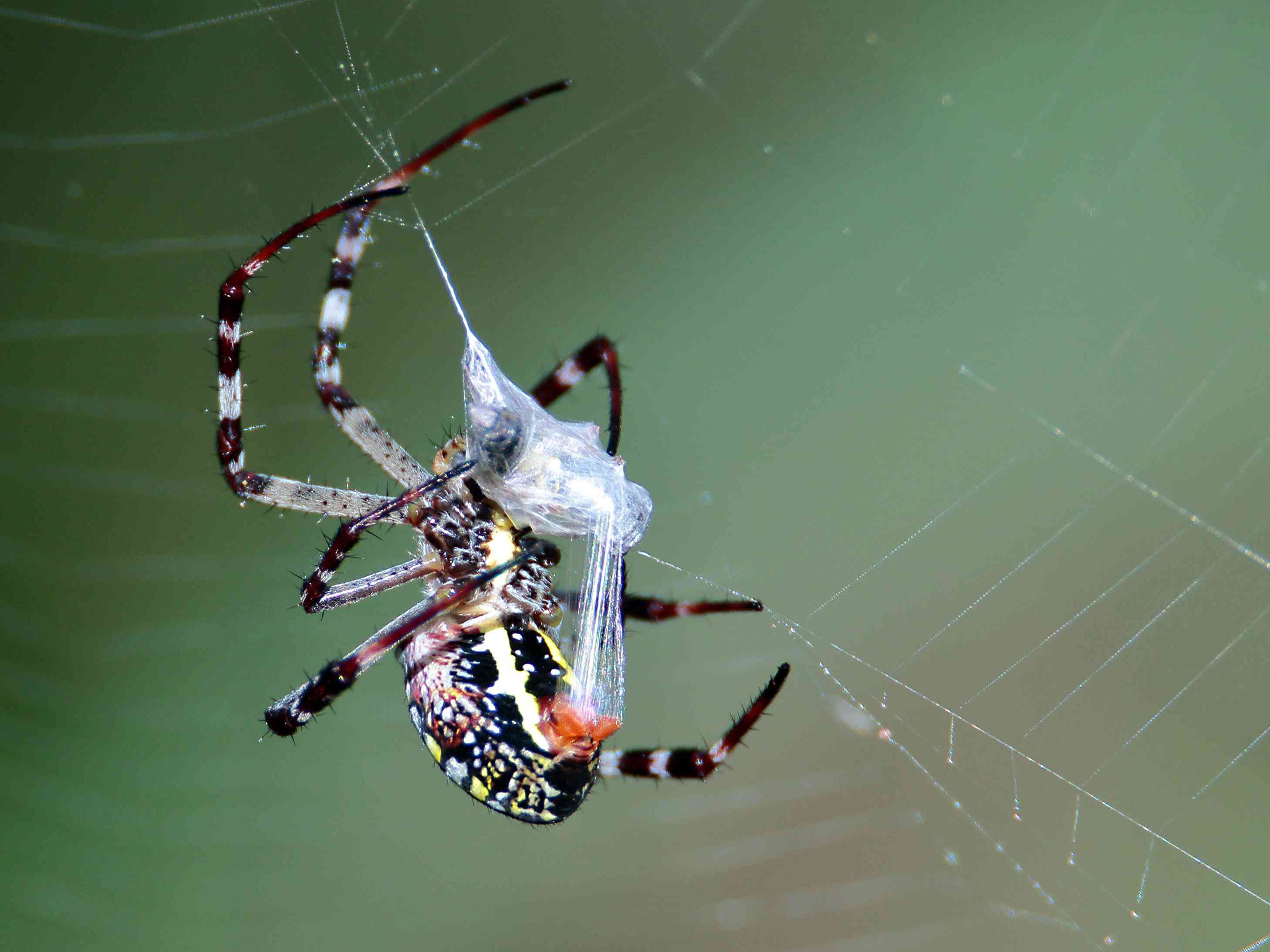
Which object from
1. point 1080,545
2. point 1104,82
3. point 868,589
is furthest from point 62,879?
point 1104,82

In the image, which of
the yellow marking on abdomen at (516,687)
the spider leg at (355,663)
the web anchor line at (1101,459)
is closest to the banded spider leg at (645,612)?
the yellow marking on abdomen at (516,687)

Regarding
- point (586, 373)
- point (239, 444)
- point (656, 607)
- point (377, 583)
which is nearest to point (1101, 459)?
point (656, 607)

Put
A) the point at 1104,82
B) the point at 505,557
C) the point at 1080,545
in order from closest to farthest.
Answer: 1. the point at 505,557
2. the point at 1104,82
3. the point at 1080,545

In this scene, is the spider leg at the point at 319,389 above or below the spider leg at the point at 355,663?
above

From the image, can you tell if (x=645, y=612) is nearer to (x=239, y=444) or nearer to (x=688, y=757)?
(x=688, y=757)

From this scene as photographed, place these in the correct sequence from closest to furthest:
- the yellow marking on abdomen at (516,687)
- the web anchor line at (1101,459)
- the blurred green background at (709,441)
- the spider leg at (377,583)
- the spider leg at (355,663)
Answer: the spider leg at (355,663) → the yellow marking on abdomen at (516,687) → the spider leg at (377,583) → the web anchor line at (1101,459) → the blurred green background at (709,441)

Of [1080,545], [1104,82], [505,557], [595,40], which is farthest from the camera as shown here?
[595,40]

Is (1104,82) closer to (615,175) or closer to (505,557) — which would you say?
(615,175)

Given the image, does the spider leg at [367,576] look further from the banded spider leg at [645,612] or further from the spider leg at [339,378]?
the banded spider leg at [645,612]

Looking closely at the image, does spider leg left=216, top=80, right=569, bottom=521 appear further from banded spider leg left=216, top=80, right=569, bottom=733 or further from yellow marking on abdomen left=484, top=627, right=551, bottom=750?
yellow marking on abdomen left=484, top=627, right=551, bottom=750
